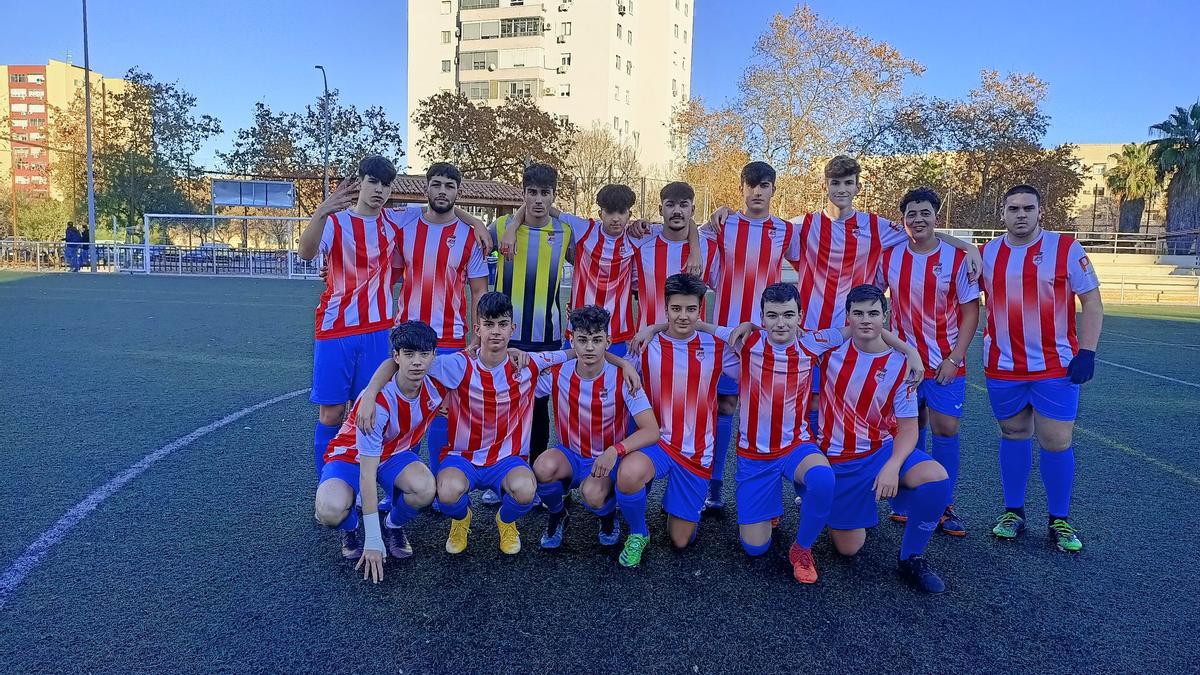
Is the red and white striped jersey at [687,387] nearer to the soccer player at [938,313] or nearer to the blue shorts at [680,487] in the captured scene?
the blue shorts at [680,487]

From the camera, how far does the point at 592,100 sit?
49750mm

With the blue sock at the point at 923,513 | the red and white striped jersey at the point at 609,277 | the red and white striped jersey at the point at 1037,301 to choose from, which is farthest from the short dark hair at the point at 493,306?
the red and white striped jersey at the point at 1037,301

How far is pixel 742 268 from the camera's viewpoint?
4.22 m

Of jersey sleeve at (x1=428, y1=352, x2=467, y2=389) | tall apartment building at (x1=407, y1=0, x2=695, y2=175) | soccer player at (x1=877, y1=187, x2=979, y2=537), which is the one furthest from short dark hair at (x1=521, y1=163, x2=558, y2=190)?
tall apartment building at (x1=407, y1=0, x2=695, y2=175)

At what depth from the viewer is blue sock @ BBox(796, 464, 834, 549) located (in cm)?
338

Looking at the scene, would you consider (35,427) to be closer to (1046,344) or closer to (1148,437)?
(1046,344)

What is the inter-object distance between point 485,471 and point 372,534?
2.03ft

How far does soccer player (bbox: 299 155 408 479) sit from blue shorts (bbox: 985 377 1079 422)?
3.31 metres

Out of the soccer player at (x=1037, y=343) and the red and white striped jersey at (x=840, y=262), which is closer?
the soccer player at (x=1037, y=343)

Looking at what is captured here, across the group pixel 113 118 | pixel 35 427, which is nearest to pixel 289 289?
pixel 35 427

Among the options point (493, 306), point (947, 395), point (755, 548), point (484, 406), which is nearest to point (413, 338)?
point (493, 306)

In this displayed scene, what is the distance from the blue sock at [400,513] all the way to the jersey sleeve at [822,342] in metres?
2.03

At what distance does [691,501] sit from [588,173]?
34.8 m

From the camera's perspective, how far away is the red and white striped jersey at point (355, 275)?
399cm
